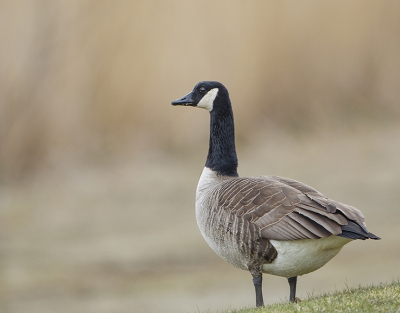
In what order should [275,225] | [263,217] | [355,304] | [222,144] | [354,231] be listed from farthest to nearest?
1. [222,144]
2. [263,217]
3. [275,225]
4. [354,231]
5. [355,304]

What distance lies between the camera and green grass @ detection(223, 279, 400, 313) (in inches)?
162

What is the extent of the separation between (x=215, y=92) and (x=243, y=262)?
2.10 metres

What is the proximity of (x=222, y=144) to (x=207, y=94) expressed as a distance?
59 cm

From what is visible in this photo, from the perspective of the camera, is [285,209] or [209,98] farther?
[209,98]

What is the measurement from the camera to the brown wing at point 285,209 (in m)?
4.69

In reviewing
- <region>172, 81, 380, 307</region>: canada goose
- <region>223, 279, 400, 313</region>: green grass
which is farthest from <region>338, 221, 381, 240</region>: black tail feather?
<region>223, 279, 400, 313</region>: green grass

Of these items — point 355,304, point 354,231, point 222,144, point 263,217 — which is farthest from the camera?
point 222,144

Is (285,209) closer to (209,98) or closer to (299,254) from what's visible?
(299,254)

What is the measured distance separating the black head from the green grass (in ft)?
8.35

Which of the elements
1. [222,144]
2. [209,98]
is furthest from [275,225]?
[209,98]

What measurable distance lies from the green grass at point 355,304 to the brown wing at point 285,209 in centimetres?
52

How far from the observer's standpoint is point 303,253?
16.2 ft

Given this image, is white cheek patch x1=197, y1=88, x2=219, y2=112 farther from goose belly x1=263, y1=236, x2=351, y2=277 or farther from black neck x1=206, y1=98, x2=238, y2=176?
goose belly x1=263, y1=236, x2=351, y2=277

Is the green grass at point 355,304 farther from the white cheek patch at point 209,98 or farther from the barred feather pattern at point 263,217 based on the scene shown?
the white cheek patch at point 209,98
